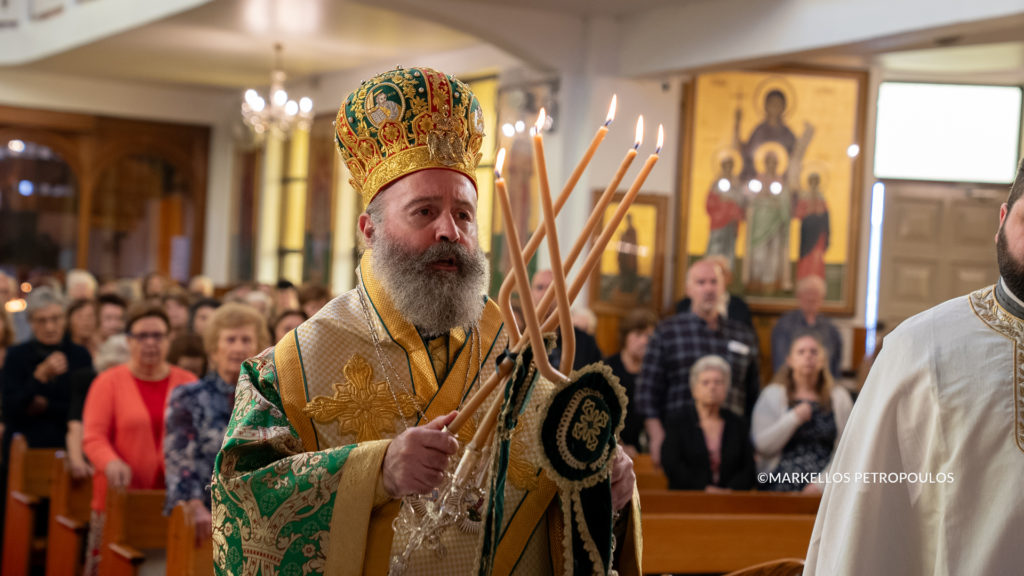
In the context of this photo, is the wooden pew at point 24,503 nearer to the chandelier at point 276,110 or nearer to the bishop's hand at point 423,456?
the bishop's hand at point 423,456

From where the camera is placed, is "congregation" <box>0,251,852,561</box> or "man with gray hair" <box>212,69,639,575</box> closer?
"man with gray hair" <box>212,69,639,575</box>

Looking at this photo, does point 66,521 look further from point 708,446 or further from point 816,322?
point 816,322

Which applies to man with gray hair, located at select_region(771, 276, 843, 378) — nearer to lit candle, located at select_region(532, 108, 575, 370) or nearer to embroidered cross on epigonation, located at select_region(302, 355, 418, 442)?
embroidered cross on epigonation, located at select_region(302, 355, 418, 442)

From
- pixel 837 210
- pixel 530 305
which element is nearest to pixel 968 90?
pixel 837 210

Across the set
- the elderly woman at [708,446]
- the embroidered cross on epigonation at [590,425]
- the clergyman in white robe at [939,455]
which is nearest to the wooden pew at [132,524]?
the elderly woman at [708,446]

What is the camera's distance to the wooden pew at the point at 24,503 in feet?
20.1

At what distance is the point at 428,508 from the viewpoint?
2.11m

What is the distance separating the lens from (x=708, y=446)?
19.8ft

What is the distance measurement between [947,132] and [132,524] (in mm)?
8983

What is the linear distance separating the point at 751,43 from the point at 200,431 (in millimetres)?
5526

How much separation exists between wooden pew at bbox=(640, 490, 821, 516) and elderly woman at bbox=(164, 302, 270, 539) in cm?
182

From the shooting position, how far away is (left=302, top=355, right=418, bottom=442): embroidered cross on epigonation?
95.3 inches

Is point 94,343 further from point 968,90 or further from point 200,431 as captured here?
point 968,90

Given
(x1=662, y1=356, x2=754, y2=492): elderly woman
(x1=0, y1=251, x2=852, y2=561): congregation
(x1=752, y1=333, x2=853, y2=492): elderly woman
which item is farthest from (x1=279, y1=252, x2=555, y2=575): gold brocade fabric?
(x1=752, y1=333, x2=853, y2=492): elderly woman
